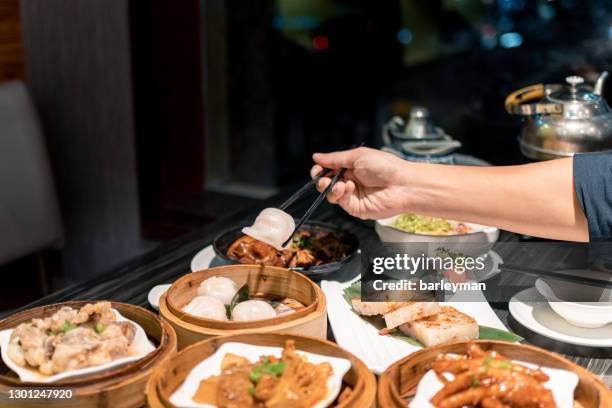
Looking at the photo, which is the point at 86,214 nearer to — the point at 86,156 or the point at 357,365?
the point at 86,156

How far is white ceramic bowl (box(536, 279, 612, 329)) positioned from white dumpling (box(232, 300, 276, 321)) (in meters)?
0.68

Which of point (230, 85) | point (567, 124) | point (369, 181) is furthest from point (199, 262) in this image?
point (230, 85)

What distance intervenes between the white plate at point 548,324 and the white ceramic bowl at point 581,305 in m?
0.02

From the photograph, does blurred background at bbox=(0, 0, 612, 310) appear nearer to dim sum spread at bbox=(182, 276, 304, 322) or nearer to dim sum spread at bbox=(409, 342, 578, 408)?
dim sum spread at bbox=(182, 276, 304, 322)

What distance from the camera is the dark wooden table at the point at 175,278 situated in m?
1.59

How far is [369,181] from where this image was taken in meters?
1.97

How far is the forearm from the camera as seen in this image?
1.76m

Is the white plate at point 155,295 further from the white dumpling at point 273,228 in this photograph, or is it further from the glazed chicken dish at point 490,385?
the glazed chicken dish at point 490,385

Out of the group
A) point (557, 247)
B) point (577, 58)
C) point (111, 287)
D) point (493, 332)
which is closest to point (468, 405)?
point (493, 332)

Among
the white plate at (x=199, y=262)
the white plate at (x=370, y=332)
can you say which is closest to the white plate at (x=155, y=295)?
the white plate at (x=199, y=262)

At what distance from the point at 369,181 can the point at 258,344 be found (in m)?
0.78

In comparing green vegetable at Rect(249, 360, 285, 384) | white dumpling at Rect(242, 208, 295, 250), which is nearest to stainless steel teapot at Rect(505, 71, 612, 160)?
white dumpling at Rect(242, 208, 295, 250)

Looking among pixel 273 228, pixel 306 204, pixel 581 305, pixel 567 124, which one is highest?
pixel 567 124

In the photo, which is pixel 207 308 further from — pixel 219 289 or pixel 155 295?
pixel 155 295
